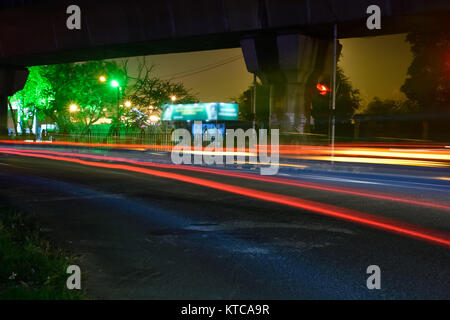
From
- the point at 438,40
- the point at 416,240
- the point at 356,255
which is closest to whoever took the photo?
the point at 356,255

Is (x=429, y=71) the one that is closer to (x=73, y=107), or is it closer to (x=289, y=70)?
(x=289, y=70)

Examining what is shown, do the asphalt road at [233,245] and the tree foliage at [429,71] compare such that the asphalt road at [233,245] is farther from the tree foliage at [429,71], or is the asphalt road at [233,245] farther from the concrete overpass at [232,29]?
the tree foliage at [429,71]

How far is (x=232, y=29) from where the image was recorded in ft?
75.0

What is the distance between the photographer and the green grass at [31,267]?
4246 mm

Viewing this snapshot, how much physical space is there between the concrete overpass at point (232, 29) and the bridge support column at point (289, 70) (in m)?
0.05

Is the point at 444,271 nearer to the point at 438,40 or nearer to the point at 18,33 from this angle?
the point at 18,33

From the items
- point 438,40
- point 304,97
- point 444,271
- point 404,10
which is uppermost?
point 438,40

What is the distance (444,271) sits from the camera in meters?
5.18

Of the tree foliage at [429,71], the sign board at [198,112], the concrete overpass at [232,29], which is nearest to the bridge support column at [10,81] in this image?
the concrete overpass at [232,29]

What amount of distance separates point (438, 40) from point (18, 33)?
33894 millimetres

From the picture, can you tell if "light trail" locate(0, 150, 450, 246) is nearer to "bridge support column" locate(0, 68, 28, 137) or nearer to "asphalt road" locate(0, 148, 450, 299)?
"asphalt road" locate(0, 148, 450, 299)

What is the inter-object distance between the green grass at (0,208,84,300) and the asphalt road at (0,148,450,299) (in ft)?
0.91

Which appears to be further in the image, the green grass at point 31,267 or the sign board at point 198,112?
the sign board at point 198,112
